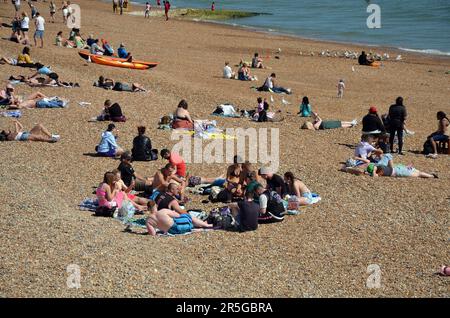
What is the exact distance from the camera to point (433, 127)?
898 inches

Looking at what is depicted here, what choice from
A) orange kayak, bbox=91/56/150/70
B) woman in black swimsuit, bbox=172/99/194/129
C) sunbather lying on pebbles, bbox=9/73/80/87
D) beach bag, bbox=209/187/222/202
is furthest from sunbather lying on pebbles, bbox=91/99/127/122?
orange kayak, bbox=91/56/150/70

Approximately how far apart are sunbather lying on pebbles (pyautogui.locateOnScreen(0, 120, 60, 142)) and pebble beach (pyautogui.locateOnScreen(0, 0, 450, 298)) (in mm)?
248

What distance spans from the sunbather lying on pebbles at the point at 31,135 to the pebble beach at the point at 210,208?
0.25 meters

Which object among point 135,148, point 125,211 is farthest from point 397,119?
point 125,211

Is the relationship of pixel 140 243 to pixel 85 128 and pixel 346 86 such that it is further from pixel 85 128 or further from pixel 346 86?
pixel 346 86

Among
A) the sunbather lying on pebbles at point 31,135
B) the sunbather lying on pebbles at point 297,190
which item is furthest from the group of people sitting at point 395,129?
the sunbather lying on pebbles at point 31,135

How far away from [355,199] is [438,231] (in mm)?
2043

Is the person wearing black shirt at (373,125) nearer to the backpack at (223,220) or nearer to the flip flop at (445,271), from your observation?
the backpack at (223,220)

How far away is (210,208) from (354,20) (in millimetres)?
46888

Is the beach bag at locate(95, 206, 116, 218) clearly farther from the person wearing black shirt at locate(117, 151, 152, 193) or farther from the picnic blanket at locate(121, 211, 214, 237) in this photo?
the person wearing black shirt at locate(117, 151, 152, 193)

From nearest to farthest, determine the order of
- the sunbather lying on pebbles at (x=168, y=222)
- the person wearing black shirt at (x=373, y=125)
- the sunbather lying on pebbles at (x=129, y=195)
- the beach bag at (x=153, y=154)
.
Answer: the sunbather lying on pebbles at (x=168, y=222) < the sunbather lying on pebbles at (x=129, y=195) < the beach bag at (x=153, y=154) < the person wearing black shirt at (x=373, y=125)

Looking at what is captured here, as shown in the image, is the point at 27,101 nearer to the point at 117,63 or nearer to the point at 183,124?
the point at 183,124

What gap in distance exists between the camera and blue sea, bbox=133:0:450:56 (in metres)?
47.8

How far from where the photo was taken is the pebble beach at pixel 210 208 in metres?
10.4
